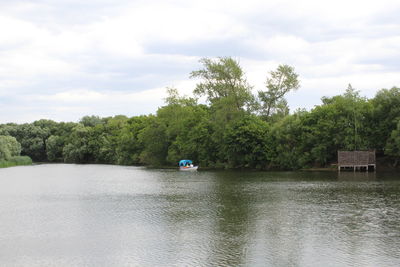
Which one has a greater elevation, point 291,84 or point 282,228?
point 291,84

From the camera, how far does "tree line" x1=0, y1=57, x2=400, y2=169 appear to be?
224 feet

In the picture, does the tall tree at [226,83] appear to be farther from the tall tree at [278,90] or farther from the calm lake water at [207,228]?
the calm lake water at [207,228]

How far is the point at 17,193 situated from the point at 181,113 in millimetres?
58937

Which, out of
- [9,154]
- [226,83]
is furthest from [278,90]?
[9,154]

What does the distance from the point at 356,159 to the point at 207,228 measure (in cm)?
4749

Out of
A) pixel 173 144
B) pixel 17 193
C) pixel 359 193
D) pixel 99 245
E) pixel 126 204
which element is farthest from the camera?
pixel 173 144

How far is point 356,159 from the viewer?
6619 centimetres

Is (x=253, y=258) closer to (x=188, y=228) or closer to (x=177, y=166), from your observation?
(x=188, y=228)

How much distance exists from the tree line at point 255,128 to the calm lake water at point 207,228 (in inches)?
1101

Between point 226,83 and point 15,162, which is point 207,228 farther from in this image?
point 15,162

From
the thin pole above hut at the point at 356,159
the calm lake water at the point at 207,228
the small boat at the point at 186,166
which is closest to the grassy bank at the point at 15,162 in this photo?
the small boat at the point at 186,166

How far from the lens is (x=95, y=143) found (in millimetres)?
134125

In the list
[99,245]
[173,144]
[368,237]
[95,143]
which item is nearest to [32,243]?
[99,245]

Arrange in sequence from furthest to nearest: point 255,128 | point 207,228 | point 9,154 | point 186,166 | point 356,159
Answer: point 9,154 → point 186,166 → point 255,128 → point 356,159 → point 207,228
